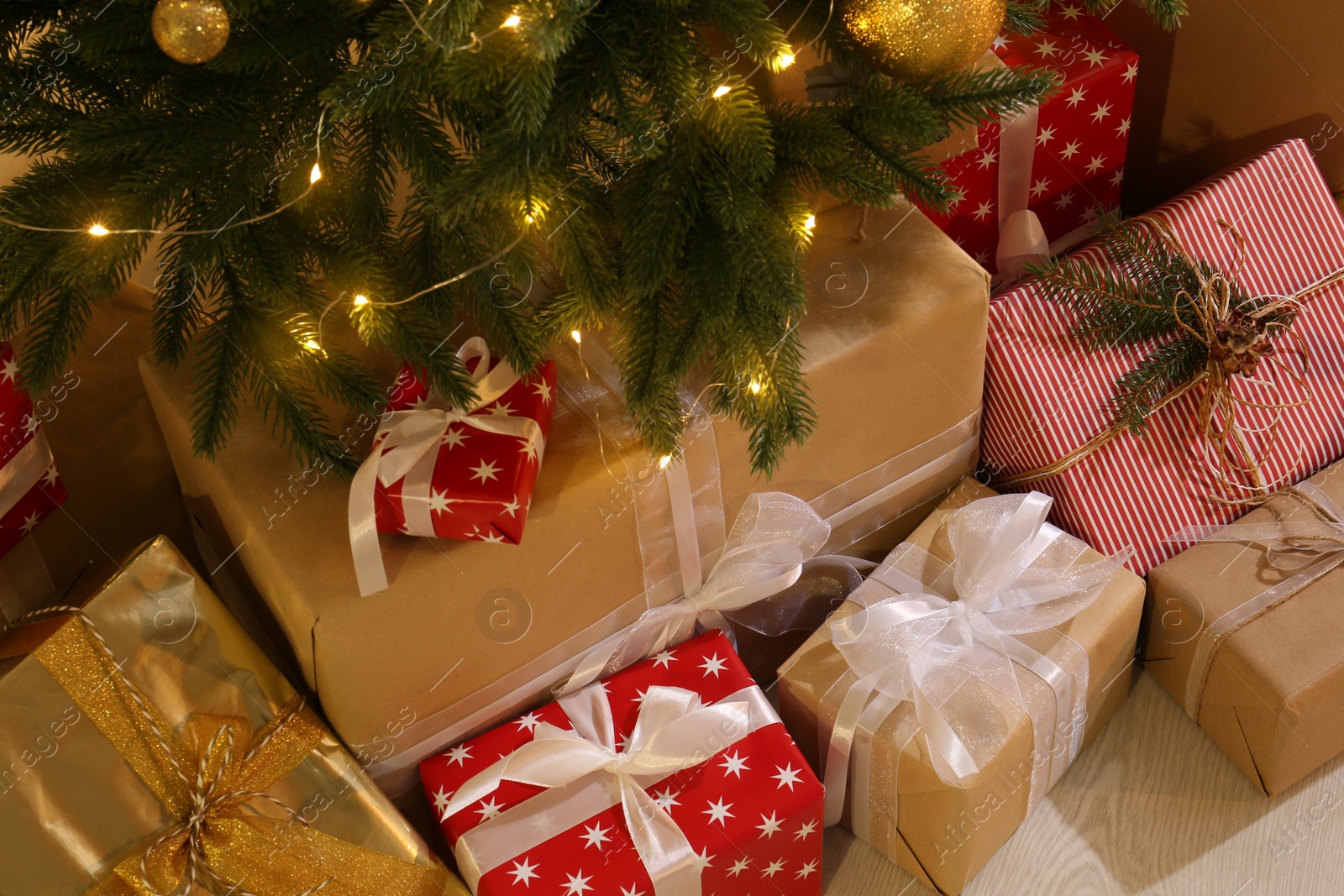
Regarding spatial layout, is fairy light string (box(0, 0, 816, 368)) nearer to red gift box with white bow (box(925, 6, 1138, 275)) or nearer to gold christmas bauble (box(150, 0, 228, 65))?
gold christmas bauble (box(150, 0, 228, 65))

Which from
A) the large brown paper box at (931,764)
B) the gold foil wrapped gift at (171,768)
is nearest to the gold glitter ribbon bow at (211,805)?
the gold foil wrapped gift at (171,768)

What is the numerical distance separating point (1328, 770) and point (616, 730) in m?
0.64

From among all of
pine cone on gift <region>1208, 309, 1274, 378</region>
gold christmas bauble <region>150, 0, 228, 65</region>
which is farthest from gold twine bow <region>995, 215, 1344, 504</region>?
gold christmas bauble <region>150, 0, 228, 65</region>

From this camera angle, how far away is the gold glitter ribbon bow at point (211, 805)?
82 cm

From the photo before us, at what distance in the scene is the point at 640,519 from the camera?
3.03 feet

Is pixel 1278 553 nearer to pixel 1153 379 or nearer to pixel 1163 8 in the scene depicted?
pixel 1153 379

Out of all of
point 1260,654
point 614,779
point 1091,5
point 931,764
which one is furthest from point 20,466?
point 1260,654

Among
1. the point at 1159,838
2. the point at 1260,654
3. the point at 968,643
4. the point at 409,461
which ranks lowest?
the point at 1159,838

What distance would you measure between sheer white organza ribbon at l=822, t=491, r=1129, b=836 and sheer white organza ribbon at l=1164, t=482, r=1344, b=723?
0.10m

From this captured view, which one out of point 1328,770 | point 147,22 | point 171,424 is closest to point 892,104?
point 147,22

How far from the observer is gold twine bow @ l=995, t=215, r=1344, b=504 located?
105cm

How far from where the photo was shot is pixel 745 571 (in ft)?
3.27

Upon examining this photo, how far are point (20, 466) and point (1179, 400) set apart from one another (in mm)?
1007

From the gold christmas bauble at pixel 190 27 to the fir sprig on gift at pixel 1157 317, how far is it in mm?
722
